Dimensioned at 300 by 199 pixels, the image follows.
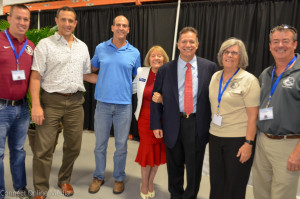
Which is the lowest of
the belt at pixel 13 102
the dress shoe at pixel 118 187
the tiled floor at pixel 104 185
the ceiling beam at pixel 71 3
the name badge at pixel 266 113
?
the tiled floor at pixel 104 185

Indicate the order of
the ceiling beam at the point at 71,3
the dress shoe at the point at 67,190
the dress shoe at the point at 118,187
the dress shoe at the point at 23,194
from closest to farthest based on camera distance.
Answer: the dress shoe at the point at 23,194 < the dress shoe at the point at 67,190 < the dress shoe at the point at 118,187 < the ceiling beam at the point at 71,3

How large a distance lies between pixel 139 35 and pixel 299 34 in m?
2.55

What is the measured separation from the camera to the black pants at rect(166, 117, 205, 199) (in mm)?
1930

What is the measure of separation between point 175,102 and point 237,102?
49 centimetres

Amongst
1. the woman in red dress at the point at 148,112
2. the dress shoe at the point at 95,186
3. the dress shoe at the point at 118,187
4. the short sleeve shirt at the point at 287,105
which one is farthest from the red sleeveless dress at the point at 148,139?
the short sleeve shirt at the point at 287,105

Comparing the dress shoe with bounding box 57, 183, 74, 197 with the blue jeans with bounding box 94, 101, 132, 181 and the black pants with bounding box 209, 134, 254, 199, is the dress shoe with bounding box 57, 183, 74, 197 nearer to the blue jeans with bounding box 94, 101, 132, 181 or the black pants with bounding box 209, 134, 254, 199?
the blue jeans with bounding box 94, 101, 132, 181

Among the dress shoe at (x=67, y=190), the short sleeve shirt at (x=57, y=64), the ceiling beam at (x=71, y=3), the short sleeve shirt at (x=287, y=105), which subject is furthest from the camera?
the ceiling beam at (x=71, y=3)

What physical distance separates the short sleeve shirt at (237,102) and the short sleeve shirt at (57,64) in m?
1.32

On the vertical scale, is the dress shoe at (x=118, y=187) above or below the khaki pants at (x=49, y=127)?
below

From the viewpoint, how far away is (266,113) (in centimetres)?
160

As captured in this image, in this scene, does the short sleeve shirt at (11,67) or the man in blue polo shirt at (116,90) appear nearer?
the short sleeve shirt at (11,67)

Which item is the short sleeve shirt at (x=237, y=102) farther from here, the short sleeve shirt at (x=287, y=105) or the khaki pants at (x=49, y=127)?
the khaki pants at (x=49, y=127)

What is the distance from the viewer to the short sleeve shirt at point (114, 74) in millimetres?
2354

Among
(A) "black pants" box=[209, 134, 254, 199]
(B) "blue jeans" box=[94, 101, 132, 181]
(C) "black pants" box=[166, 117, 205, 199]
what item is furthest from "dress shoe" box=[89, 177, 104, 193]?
(A) "black pants" box=[209, 134, 254, 199]
